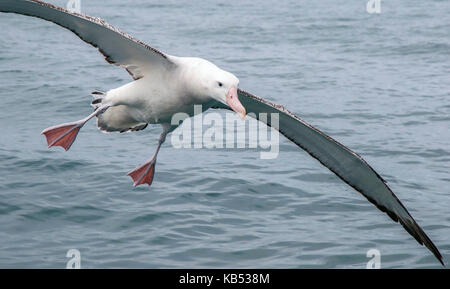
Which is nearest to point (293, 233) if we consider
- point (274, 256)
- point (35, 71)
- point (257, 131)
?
point (274, 256)

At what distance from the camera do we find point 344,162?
9500 mm

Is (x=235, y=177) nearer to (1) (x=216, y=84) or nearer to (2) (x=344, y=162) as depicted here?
(2) (x=344, y=162)

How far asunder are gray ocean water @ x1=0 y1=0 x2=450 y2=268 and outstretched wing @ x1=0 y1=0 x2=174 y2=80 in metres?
2.20

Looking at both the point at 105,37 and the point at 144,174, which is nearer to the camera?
→ the point at 105,37

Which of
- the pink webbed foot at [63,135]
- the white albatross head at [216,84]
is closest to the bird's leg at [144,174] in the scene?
the pink webbed foot at [63,135]

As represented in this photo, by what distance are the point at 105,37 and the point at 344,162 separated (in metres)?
3.31

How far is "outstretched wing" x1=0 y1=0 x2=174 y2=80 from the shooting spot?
25.5 ft

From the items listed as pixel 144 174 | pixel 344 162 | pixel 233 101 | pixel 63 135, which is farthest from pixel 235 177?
pixel 233 101

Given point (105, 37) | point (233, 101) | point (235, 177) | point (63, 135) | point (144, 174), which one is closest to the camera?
point (233, 101)

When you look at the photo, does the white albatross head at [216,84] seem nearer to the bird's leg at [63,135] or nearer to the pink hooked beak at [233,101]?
the pink hooked beak at [233,101]

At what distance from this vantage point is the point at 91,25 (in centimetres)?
803

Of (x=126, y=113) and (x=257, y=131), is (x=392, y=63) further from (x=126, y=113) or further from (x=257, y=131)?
(x=126, y=113)

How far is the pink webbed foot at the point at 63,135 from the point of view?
932cm
